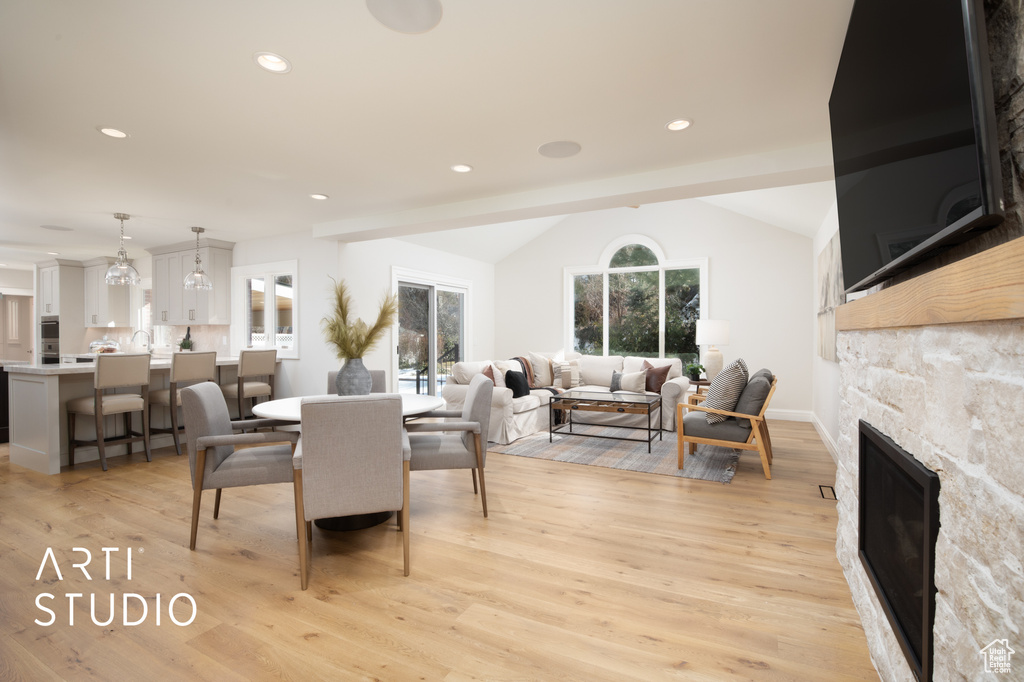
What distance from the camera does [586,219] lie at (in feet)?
25.9

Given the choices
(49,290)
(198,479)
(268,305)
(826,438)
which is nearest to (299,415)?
(198,479)

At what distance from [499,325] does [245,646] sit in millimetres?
7019

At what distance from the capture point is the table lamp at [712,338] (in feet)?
20.1

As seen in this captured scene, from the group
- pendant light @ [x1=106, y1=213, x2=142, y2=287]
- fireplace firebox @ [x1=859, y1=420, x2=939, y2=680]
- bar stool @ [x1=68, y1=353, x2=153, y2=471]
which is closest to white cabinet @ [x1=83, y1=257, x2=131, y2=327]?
pendant light @ [x1=106, y1=213, x2=142, y2=287]

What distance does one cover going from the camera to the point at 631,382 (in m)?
6.29

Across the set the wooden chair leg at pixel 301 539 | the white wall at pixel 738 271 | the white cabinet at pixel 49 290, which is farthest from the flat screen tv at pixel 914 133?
the white cabinet at pixel 49 290

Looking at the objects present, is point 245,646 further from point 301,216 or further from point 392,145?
point 301,216

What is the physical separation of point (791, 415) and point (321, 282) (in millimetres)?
6209

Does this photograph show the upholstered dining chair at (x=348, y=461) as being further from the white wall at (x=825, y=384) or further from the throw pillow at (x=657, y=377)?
the throw pillow at (x=657, y=377)

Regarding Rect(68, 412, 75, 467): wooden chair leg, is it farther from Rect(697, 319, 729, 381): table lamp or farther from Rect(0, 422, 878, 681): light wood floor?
Rect(697, 319, 729, 381): table lamp

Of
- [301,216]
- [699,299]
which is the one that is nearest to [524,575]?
[301,216]

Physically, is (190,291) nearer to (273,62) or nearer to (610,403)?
(273,62)

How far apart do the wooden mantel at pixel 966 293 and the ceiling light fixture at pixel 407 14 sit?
6.15 feet

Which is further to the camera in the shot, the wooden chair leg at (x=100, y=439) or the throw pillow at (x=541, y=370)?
the throw pillow at (x=541, y=370)
